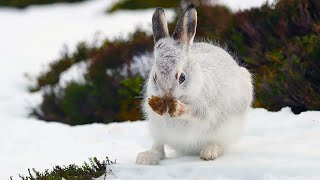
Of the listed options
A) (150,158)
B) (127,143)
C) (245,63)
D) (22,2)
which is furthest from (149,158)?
(22,2)

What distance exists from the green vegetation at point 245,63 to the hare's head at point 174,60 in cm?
225

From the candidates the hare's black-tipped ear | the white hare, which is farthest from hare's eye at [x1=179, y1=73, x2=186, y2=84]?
the hare's black-tipped ear

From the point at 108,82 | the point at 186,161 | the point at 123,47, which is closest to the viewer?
the point at 186,161

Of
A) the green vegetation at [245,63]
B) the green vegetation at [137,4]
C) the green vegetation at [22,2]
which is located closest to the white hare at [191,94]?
the green vegetation at [245,63]

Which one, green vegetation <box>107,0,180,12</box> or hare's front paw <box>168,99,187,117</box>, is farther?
green vegetation <box>107,0,180,12</box>

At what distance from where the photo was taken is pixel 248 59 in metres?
7.95

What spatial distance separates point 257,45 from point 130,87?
1682mm

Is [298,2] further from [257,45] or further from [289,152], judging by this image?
[289,152]

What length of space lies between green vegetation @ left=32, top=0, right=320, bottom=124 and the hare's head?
7.40ft

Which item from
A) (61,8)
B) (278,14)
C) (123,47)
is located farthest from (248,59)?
(61,8)

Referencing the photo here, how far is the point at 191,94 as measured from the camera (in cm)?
463

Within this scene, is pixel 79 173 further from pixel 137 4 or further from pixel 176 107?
pixel 137 4

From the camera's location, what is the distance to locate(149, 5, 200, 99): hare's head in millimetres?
4492

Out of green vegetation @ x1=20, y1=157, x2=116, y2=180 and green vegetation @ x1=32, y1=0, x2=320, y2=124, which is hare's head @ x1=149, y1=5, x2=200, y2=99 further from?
green vegetation @ x1=32, y1=0, x2=320, y2=124
